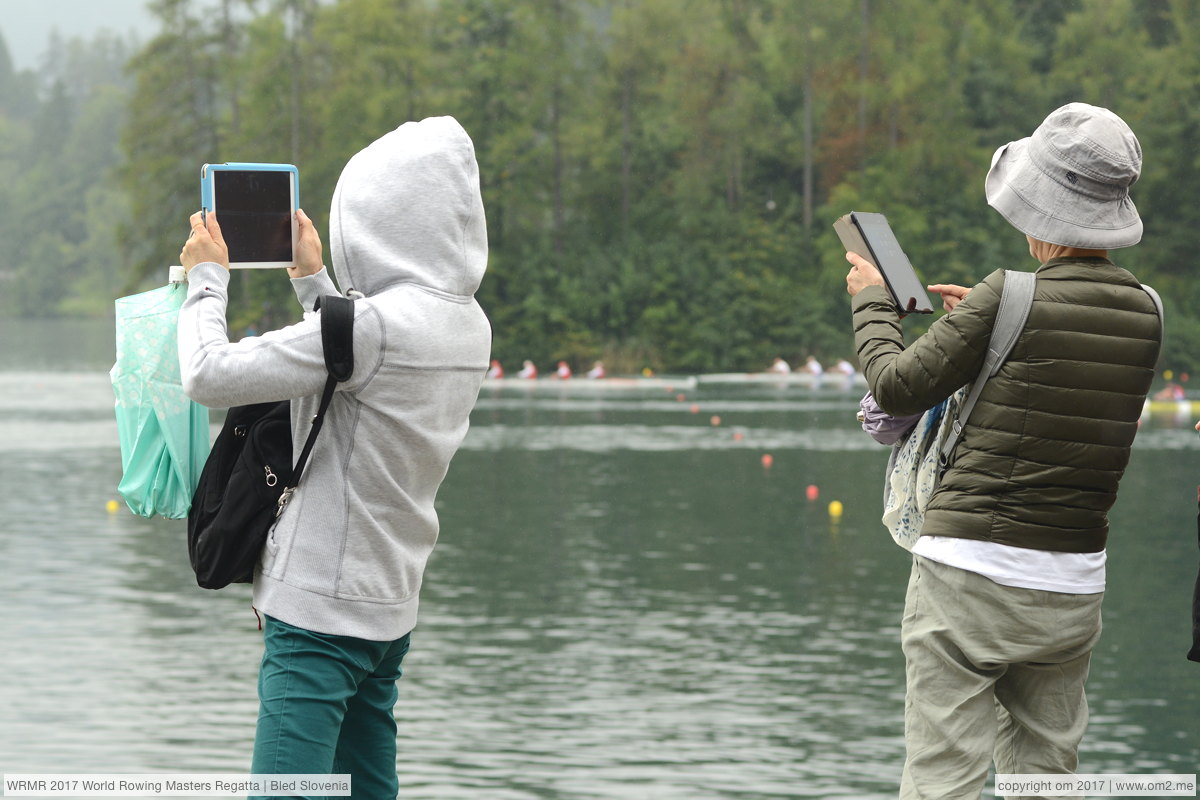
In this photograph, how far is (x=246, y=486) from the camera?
117 inches

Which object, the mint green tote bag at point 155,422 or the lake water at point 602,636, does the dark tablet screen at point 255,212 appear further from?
the lake water at point 602,636

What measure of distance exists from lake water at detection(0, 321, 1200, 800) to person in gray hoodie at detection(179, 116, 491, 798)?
25.3 feet

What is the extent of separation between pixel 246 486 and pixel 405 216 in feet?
1.80

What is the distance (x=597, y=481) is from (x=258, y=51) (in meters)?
36.7

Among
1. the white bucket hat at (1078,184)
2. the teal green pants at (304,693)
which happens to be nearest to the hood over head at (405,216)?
the teal green pants at (304,693)

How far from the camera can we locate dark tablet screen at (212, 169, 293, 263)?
3.13 metres

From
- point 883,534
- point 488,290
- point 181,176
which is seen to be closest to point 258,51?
point 181,176

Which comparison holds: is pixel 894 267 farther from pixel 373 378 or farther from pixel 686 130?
pixel 686 130

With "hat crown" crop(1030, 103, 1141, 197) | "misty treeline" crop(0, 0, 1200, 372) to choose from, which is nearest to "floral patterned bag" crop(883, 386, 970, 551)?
"hat crown" crop(1030, 103, 1141, 197)

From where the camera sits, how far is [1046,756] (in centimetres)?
316

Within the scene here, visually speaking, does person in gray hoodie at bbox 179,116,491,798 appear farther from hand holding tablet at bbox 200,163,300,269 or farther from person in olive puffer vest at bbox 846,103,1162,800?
person in olive puffer vest at bbox 846,103,1162,800

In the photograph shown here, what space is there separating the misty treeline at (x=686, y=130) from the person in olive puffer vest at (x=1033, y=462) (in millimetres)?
42904

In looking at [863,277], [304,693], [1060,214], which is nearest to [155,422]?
[304,693]

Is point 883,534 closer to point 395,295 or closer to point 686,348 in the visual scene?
point 395,295
